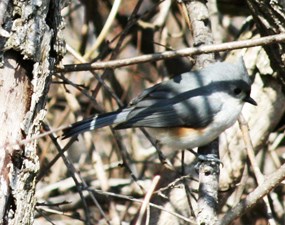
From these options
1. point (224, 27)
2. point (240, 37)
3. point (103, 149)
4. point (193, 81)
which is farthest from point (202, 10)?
point (103, 149)

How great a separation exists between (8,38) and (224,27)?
2.69 meters

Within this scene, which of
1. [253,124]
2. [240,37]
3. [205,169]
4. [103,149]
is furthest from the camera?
[103,149]

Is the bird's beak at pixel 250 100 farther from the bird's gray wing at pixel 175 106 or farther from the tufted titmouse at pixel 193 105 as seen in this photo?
the bird's gray wing at pixel 175 106

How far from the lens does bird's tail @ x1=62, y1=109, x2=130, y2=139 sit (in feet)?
10.1

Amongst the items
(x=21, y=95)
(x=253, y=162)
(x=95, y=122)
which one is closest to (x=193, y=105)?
(x=95, y=122)

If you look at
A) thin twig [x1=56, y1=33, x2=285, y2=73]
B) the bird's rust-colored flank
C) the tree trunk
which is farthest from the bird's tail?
the tree trunk

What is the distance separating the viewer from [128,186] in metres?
4.23

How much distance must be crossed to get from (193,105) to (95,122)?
633 mm

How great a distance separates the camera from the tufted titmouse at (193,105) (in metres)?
3.43

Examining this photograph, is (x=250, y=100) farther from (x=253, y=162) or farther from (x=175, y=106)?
(x=253, y=162)

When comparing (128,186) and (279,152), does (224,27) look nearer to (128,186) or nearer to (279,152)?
(279,152)

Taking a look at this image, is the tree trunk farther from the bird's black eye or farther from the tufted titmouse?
the bird's black eye

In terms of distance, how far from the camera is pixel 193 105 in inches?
140

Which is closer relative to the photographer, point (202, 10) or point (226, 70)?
point (202, 10)
